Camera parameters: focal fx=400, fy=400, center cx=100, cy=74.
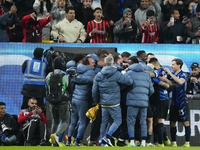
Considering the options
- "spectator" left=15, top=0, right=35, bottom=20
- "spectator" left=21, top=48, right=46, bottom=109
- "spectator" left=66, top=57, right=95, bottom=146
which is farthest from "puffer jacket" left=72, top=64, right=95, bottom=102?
"spectator" left=15, top=0, right=35, bottom=20

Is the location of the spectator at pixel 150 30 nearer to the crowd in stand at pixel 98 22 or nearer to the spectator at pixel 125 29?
the crowd in stand at pixel 98 22

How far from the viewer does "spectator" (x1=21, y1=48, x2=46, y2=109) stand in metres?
9.38

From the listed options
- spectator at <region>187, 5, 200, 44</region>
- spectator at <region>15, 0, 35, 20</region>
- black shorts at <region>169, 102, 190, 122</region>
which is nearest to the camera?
black shorts at <region>169, 102, 190, 122</region>

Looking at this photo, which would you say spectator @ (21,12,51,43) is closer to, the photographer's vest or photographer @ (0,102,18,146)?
the photographer's vest

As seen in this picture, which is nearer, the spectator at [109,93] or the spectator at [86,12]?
the spectator at [109,93]

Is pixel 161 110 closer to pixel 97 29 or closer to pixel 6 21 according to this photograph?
pixel 97 29

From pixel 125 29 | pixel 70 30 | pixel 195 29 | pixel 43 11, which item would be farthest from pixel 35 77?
pixel 195 29

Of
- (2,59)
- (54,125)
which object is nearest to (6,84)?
(2,59)

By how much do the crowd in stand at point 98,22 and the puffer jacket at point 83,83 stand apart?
2.56 m

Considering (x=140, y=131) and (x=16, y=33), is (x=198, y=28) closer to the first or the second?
(x=140, y=131)

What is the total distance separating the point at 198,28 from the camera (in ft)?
37.2

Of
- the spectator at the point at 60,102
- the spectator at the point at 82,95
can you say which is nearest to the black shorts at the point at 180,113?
the spectator at the point at 82,95

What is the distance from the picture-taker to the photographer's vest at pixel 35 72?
369 inches

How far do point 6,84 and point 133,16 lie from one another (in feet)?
13.9
